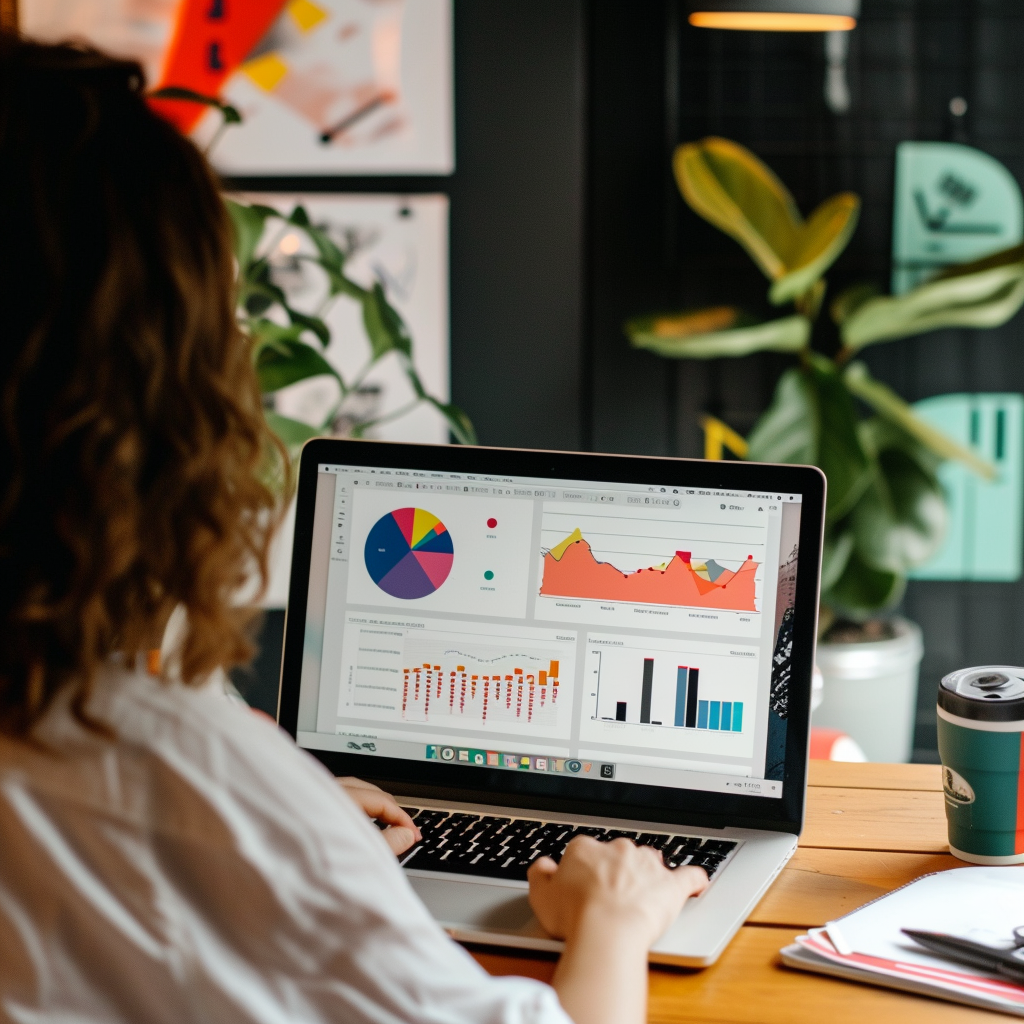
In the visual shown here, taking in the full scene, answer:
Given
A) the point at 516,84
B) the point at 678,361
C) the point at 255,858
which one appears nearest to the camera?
the point at 255,858

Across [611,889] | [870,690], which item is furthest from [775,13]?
[611,889]

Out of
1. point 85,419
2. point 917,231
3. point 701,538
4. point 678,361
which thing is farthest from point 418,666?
point 917,231

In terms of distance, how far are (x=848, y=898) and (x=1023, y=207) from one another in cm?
228

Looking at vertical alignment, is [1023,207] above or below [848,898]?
above

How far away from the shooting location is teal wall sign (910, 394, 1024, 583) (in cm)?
273

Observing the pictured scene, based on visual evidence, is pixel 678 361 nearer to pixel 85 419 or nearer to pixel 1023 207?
pixel 1023 207

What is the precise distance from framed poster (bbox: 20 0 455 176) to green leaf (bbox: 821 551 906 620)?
126cm

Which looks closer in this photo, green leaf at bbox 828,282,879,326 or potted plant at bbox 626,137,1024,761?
potted plant at bbox 626,137,1024,761

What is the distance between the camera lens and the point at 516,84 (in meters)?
2.55

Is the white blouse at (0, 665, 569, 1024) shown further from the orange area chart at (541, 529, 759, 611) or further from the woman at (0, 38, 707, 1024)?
the orange area chart at (541, 529, 759, 611)

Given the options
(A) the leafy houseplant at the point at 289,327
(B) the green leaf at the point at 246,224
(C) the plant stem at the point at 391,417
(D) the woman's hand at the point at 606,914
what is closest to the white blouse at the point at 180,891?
(D) the woman's hand at the point at 606,914

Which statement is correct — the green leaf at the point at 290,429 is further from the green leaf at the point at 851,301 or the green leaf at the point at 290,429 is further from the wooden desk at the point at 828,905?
the green leaf at the point at 851,301

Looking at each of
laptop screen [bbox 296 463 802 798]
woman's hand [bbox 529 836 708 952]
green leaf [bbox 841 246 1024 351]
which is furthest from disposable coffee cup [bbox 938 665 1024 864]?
green leaf [bbox 841 246 1024 351]

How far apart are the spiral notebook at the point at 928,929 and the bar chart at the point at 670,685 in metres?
0.18
